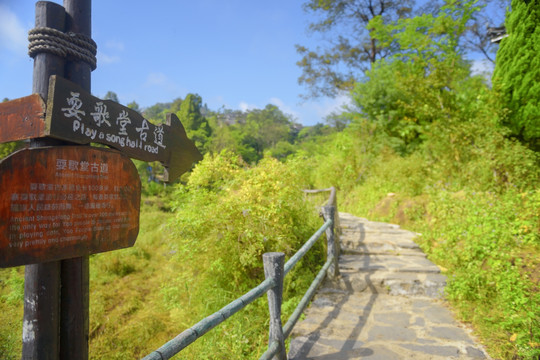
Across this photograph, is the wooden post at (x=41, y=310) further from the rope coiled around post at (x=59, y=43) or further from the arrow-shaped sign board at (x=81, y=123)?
the rope coiled around post at (x=59, y=43)

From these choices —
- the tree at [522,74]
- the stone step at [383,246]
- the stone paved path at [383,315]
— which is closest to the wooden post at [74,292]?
the stone paved path at [383,315]

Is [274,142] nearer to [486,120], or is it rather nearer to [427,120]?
[427,120]

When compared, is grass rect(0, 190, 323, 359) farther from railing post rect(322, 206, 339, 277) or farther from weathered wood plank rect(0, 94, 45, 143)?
weathered wood plank rect(0, 94, 45, 143)

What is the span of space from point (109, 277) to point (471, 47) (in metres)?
20.6

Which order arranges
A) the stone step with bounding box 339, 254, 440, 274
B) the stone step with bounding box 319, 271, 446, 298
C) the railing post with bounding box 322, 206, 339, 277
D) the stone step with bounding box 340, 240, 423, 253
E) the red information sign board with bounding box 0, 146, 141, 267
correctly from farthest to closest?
the stone step with bounding box 340, 240, 423, 253 → the stone step with bounding box 339, 254, 440, 274 → the railing post with bounding box 322, 206, 339, 277 → the stone step with bounding box 319, 271, 446, 298 → the red information sign board with bounding box 0, 146, 141, 267

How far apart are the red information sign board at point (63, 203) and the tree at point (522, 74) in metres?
7.24

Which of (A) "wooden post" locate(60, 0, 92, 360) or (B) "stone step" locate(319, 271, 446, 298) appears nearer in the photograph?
(A) "wooden post" locate(60, 0, 92, 360)

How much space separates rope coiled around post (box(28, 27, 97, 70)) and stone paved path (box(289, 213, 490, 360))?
100 inches

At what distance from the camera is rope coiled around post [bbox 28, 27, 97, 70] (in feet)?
4.43

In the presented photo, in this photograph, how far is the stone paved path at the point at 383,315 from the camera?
257 cm

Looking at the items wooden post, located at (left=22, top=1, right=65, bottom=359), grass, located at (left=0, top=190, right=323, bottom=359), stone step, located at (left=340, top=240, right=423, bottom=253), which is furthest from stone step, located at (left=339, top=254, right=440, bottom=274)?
wooden post, located at (left=22, top=1, right=65, bottom=359)

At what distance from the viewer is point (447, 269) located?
4.17m

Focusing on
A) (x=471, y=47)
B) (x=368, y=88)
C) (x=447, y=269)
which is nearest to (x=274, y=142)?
(x=471, y=47)

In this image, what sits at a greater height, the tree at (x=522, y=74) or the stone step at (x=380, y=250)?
the tree at (x=522, y=74)
